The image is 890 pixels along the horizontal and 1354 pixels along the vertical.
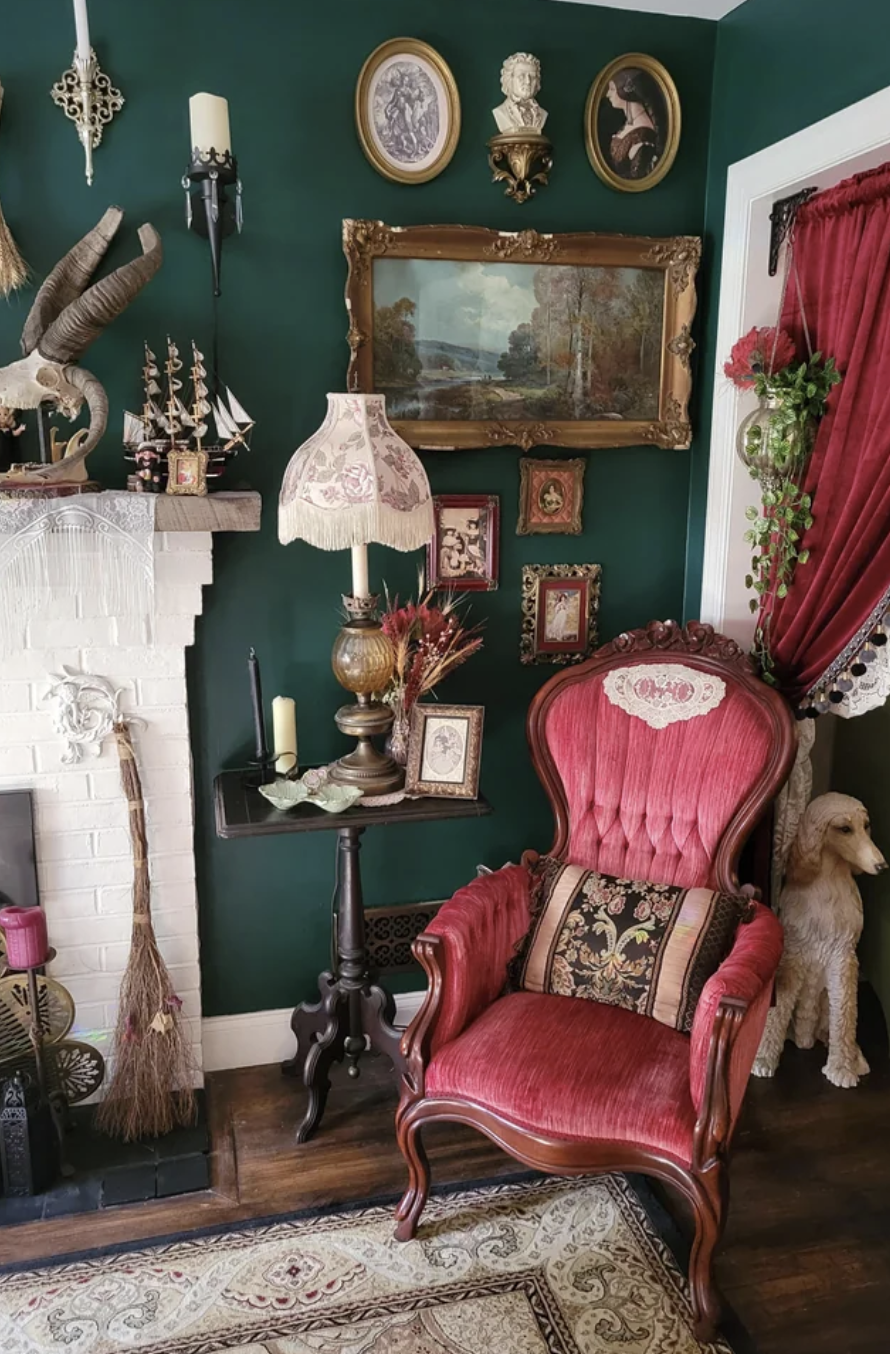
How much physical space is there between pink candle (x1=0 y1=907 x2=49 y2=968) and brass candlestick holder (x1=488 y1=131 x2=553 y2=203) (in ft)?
6.92

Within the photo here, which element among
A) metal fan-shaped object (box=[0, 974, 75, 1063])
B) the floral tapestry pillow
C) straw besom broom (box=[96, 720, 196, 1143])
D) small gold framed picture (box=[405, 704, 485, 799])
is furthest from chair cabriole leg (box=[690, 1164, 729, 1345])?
metal fan-shaped object (box=[0, 974, 75, 1063])

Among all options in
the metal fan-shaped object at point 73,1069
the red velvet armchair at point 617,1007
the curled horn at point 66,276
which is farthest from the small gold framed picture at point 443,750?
the curled horn at point 66,276

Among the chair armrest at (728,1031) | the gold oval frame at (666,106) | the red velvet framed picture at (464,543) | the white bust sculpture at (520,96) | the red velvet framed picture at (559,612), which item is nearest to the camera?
the chair armrest at (728,1031)

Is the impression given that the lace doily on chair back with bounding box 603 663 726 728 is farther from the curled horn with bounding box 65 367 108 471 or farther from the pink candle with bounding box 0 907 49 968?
the pink candle with bounding box 0 907 49 968

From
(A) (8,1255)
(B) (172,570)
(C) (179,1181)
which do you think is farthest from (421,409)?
(A) (8,1255)

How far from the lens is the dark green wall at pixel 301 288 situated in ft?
7.84

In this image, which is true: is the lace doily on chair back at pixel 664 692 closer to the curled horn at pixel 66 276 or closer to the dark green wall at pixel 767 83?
the dark green wall at pixel 767 83

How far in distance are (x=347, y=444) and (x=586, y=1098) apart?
1414 mm

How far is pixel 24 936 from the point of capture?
237 cm

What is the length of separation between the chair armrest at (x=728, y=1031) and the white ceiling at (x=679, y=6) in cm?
225

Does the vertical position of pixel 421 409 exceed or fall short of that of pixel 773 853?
it exceeds it

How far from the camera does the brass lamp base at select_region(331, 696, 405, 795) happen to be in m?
2.49

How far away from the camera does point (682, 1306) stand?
2072 millimetres

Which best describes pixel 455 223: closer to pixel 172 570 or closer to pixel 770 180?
pixel 770 180
